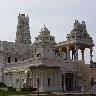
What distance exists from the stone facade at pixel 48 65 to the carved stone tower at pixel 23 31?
1474 centimetres

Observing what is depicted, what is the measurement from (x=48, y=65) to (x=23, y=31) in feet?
140

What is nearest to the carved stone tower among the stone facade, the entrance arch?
the stone facade

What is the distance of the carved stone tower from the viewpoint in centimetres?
10425

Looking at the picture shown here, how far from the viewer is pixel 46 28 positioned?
8694 centimetres

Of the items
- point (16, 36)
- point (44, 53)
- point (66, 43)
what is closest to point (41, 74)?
point (44, 53)

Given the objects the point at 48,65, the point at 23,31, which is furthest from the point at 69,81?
the point at 23,31

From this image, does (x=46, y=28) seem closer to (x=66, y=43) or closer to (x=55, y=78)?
(x=66, y=43)

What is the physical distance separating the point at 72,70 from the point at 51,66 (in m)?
6.02

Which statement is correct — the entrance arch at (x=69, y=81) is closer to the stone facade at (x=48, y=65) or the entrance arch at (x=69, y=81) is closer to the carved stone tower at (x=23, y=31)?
the stone facade at (x=48, y=65)

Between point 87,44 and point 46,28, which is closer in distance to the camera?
point 87,44

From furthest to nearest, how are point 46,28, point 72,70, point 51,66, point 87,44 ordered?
point 46,28 < point 87,44 < point 72,70 < point 51,66

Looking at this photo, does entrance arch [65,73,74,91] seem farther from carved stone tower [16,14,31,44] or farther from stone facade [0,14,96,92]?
carved stone tower [16,14,31,44]

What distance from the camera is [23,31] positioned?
105 metres

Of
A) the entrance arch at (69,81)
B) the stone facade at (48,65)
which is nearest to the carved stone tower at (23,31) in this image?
the stone facade at (48,65)
